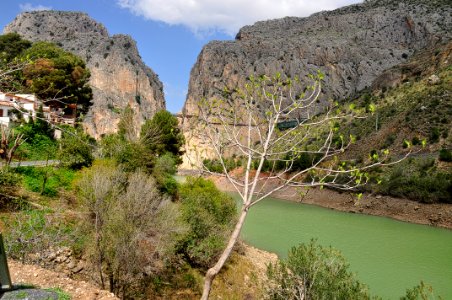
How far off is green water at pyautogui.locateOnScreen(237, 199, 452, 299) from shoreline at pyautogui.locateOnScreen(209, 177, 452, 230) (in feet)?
5.68

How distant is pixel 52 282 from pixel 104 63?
8775cm

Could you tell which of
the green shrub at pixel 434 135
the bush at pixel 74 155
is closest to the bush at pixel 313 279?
the bush at pixel 74 155

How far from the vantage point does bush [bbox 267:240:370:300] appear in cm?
1063

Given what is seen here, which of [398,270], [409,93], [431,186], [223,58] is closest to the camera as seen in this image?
[398,270]

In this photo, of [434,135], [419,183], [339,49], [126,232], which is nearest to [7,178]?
[126,232]

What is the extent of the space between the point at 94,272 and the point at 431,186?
3695cm

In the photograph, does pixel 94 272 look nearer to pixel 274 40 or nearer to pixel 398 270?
pixel 398 270

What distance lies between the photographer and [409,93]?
61.0 meters

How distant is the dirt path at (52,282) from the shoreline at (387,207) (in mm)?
25462

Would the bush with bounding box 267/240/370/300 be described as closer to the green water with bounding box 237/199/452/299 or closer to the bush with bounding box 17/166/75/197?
the green water with bounding box 237/199/452/299

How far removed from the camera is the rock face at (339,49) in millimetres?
100062

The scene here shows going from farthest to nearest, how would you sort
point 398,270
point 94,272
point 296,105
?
point 398,270 < point 94,272 < point 296,105

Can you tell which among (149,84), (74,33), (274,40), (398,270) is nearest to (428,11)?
(274,40)

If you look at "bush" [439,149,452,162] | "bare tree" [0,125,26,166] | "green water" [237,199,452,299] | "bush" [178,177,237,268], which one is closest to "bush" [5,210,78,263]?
"bare tree" [0,125,26,166]
